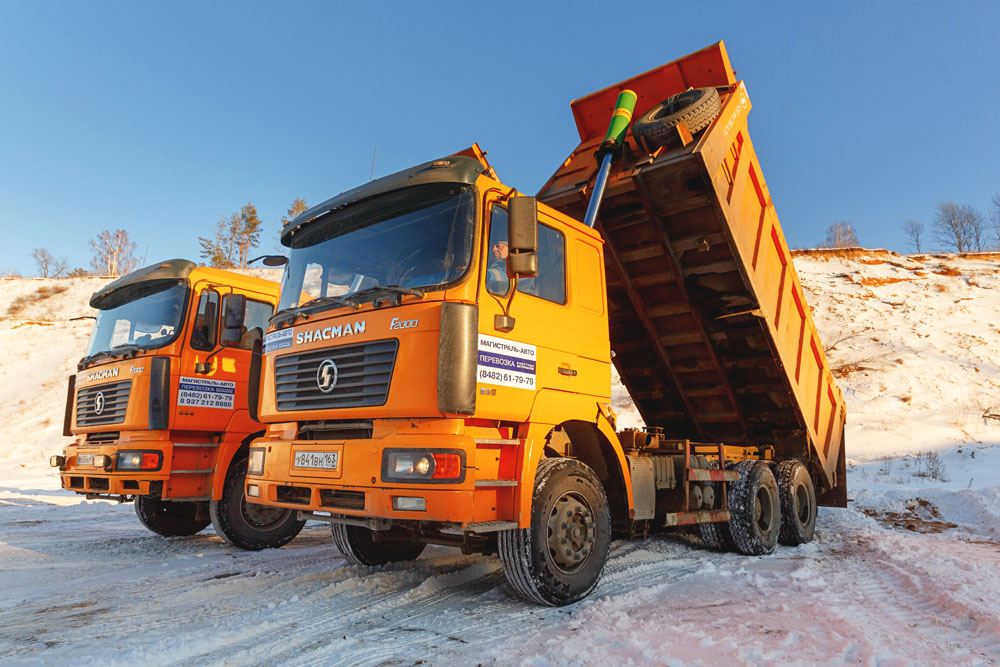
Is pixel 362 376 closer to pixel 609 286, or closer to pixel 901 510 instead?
pixel 609 286

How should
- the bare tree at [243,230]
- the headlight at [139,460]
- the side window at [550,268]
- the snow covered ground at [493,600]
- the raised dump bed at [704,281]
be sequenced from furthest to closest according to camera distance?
the bare tree at [243,230]
the headlight at [139,460]
the raised dump bed at [704,281]
the side window at [550,268]
the snow covered ground at [493,600]

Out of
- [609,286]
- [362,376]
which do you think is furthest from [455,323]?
[609,286]

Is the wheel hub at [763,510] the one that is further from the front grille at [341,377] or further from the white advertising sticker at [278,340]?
the white advertising sticker at [278,340]

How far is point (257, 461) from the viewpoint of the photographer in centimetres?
465

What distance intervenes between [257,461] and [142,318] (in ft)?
10.7

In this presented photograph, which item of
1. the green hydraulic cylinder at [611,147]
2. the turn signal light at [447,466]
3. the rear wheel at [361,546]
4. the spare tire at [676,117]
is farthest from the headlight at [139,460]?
the spare tire at [676,117]

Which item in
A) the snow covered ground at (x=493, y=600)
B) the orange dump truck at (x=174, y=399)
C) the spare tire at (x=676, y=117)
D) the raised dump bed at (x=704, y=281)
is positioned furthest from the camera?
the orange dump truck at (x=174, y=399)

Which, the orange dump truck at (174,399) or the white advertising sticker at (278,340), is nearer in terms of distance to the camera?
the white advertising sticker at (278,340)

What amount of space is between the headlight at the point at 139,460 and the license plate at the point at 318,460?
2.78 metres

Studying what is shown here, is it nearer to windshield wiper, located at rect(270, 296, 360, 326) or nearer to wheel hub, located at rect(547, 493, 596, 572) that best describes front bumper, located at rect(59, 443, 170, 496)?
windshield wiper, located at rect(270, 296, 360, 326)

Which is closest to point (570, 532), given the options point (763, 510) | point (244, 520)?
point (763, 510)

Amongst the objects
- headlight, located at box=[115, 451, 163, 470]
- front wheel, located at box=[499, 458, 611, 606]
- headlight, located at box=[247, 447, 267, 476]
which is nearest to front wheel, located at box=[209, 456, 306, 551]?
headlight, located at box=[115, 451, 163, 470]

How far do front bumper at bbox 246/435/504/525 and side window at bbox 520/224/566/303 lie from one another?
1.33 meters

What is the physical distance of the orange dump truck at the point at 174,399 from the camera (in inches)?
248
